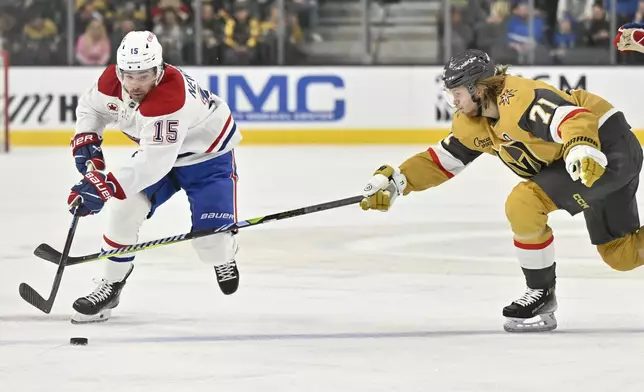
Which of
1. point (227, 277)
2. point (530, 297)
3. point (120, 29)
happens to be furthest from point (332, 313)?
point (120, 29)

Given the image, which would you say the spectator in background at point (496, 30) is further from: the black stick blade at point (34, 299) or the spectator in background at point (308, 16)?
the black stick blade at point (34, 299)

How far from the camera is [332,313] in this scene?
4238 millimetres

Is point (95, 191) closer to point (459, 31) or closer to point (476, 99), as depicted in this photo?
point (476, 99)

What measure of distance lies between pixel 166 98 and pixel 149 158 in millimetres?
194

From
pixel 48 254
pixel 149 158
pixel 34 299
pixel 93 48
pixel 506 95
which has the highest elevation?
pixel 506 95

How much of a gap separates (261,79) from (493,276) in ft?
22.0

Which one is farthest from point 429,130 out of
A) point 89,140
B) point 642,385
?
Result: point 642,385

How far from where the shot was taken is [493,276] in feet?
16.3

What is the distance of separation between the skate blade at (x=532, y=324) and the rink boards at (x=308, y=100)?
737cm

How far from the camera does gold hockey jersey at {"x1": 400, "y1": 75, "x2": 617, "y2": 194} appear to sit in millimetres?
3650

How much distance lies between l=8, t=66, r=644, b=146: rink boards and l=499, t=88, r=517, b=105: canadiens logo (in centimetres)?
745

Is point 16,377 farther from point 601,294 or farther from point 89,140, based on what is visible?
point 601,294

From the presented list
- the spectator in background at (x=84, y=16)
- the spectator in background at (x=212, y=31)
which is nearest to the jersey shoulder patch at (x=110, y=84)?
the spectator in background at (x=212, y=31)

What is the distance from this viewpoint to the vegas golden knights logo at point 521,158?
385cm
